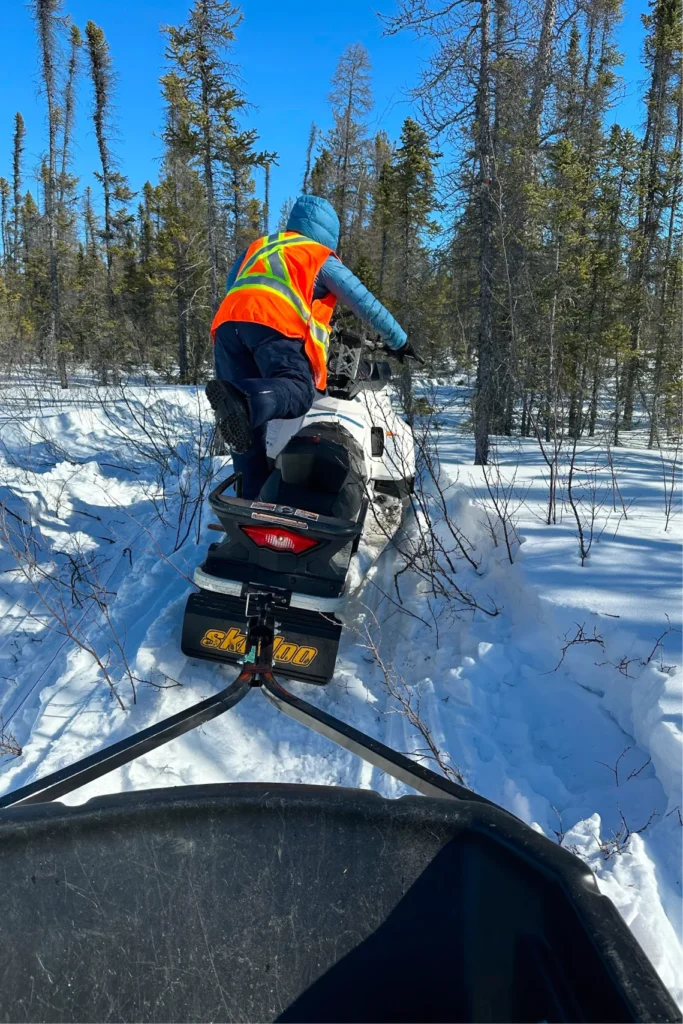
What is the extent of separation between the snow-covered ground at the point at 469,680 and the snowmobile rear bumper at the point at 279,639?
0.18m

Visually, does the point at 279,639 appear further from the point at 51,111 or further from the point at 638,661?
the point at 51,111

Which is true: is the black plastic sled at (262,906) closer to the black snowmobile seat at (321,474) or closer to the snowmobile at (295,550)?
the snowmobile at (295,550)

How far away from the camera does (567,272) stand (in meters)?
14.8

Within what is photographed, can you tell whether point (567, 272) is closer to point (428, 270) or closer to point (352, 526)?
point (428, 270)

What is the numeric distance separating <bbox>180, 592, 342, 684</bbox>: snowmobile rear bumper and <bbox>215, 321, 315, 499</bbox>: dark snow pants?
41.0 inches

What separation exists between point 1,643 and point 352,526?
260 centimetres

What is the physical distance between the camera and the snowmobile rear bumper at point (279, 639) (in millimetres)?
3141

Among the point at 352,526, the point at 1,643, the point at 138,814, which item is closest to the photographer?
the point at 138,814

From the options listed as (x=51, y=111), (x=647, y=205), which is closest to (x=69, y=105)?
(x=51, y=111)

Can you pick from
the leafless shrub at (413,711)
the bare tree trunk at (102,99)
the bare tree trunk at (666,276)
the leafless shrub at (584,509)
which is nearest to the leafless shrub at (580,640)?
the leafless shrub at (413,711)

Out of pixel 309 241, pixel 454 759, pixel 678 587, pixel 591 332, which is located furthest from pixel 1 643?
pixel 591 332

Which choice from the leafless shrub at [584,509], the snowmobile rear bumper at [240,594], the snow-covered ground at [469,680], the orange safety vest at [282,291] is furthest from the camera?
the orange safety vest at [282,291]

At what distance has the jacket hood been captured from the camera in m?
4.62

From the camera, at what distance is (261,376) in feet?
14.0
